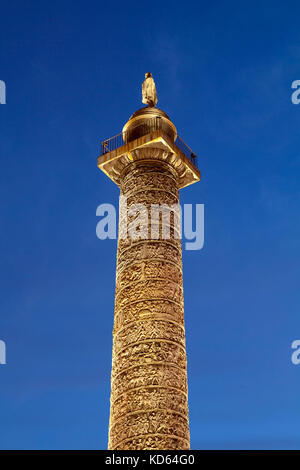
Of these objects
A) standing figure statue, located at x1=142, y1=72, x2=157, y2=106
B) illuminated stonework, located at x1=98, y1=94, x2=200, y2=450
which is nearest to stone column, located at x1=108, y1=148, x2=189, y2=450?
illuminated stonework, located at x1=98, y1=94, x2=200, y2=450

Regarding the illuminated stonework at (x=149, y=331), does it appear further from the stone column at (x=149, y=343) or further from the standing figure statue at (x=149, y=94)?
the standing figure statue at (x=149, y=94)

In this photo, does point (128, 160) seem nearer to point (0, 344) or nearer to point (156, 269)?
point (156, 269)

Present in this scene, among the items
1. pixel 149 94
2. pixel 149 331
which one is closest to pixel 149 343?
pixel 149 331

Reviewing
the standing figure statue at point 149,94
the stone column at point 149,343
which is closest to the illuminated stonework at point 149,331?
the stone column at point 149,343

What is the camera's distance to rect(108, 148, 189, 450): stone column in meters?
8.38

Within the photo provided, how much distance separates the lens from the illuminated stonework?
27.6 feet

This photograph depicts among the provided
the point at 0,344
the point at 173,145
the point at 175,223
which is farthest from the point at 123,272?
the point at 0,344

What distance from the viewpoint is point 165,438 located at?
822cm

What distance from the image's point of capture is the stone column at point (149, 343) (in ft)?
27.5

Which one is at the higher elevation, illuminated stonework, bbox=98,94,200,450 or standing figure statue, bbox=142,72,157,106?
standing figure statue, bbox=142,72,157,106

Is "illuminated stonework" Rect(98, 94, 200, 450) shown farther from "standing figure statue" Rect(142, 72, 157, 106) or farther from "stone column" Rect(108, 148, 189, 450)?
"standing figure statue" Rect(142, 72, 157, 106)

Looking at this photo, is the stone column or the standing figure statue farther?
the standing figure statue

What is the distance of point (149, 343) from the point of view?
8.97 metres

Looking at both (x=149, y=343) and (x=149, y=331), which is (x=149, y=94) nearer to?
(x=149, y=331)
